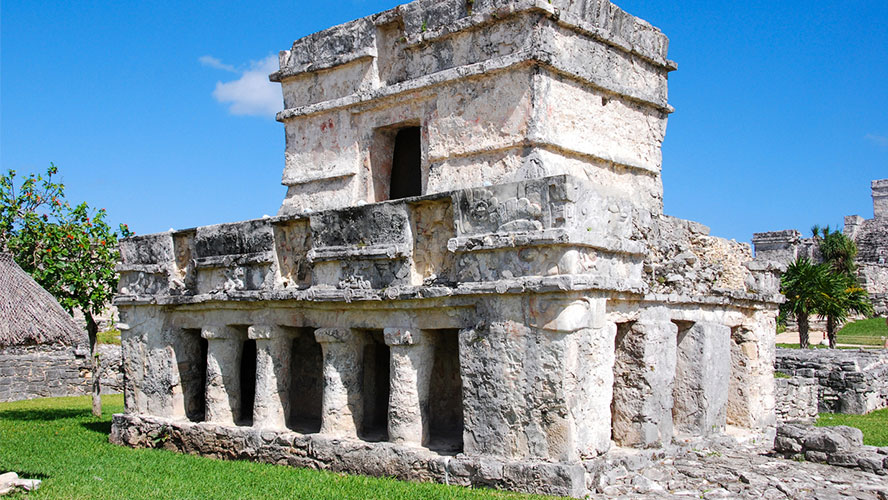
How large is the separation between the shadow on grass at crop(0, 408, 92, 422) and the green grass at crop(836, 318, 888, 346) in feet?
75.8

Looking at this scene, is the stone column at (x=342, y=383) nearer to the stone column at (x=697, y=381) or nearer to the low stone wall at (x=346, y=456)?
the low stone wall at (x=346, y=456)

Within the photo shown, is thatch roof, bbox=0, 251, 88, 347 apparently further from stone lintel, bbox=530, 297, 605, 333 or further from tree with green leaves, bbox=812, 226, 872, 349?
tree with green leaves, bbox=812, 226, 872, 349

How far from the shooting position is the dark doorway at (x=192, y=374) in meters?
10.2

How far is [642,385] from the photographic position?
7793 millimetres

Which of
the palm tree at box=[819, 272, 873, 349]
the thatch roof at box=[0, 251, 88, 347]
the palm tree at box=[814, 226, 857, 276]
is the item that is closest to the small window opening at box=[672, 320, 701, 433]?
the thatch roof at box=[0, 251, 88, 347]

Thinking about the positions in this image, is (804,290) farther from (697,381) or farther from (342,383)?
(342,383)

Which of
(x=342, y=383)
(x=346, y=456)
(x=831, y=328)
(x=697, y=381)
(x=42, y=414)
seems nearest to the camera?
(x=346, y=456)

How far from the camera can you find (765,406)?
9711 mm

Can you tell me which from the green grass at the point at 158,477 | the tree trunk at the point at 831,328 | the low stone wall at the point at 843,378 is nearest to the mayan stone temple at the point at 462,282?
the green grass at the point at 158,477

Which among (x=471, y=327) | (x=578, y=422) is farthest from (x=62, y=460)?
(x=578, y=422)

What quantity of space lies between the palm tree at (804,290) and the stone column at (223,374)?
16575 mm

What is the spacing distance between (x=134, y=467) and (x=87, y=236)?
6070mm

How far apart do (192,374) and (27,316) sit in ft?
6.90

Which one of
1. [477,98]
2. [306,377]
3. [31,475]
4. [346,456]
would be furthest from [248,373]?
[477,98]
